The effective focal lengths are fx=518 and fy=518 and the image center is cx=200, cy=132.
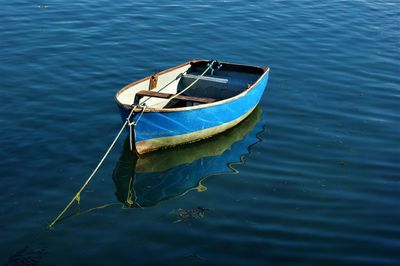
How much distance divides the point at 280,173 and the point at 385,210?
2.77 metres

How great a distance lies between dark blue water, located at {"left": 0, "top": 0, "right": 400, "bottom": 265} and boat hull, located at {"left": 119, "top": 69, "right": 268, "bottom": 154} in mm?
428

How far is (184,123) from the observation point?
14.0 m

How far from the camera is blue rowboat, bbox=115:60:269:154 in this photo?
13617 millimetres

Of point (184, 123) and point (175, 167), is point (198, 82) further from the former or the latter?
point (175, 167)

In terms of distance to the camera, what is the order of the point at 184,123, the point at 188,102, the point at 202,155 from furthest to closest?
the point at 188,102 → the point at 202,155 → the point at 184,123

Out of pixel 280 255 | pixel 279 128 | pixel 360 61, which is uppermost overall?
pixel 360 61

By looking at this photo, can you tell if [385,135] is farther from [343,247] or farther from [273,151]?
[343,247]

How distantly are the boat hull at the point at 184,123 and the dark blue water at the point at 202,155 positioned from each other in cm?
43

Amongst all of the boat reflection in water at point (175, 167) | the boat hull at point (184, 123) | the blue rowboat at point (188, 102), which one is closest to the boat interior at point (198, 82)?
the blue rowboat at point (188, 102)

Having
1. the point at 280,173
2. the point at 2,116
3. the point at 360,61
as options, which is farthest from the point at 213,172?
the point at 360,61

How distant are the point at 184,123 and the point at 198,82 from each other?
3.44 metres

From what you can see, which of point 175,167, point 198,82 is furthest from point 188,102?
point 175,167

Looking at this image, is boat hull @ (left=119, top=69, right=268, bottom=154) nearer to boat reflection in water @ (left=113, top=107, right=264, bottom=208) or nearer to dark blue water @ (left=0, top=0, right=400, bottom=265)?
boat reflection in water @ (left=113, top=107, right=264, bottom=208)

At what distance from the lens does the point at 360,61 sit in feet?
70.1
